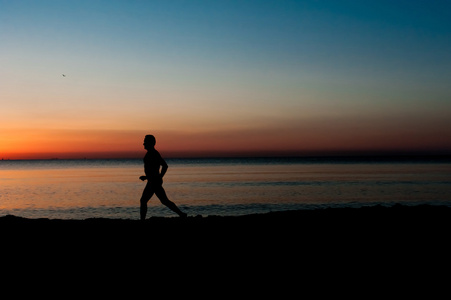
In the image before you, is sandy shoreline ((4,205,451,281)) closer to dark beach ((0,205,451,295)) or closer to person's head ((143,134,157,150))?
dark beach ((0,205,451,295))

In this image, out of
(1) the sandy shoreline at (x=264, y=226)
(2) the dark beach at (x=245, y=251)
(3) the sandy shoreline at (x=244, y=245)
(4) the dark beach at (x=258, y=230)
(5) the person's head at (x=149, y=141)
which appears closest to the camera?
(2) the dark beach at (x=245, y=251)

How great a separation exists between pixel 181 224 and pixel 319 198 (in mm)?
16753

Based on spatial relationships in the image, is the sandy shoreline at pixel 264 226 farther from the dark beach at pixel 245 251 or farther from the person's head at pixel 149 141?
the person's head at pixel 149 141

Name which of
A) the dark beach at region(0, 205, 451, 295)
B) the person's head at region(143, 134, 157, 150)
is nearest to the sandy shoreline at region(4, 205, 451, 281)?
the dark beach at region(0, 205, 451, 295)

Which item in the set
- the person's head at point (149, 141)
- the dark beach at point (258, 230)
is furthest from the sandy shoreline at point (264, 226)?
the person's head at point (149, 141)

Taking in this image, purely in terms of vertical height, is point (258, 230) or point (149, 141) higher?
point (149, 141)

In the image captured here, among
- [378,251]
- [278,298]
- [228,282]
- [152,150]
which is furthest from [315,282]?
[152,150]

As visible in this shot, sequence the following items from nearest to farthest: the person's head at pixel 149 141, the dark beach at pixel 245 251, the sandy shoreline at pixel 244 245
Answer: the dark beach at pixel 245 251, the sandy shoreline at pixel 244 245, the person's head at pixel 149 141

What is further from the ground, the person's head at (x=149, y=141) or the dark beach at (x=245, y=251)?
the person's head at (x=149, y=141)

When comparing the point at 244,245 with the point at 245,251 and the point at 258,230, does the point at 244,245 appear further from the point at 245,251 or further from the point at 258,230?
the point at 258,230

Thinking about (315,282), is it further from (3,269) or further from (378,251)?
(3,269)

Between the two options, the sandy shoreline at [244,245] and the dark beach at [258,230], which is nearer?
the sandy shoreline at [244,245]

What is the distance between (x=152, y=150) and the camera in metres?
9.56

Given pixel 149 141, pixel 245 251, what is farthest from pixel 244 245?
pixel 149 141
